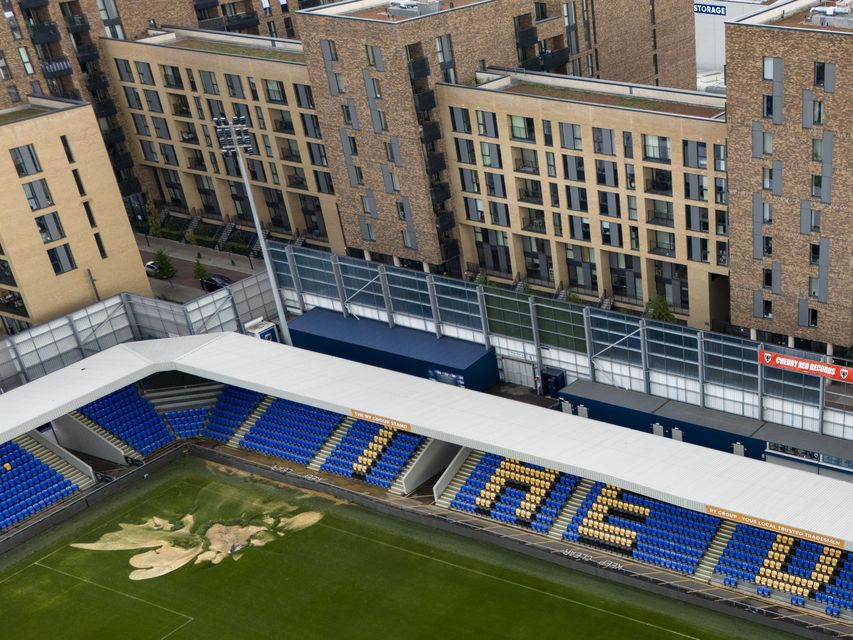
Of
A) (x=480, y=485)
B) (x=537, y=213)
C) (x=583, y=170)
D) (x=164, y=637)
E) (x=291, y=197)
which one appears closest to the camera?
(x=164, y=637)

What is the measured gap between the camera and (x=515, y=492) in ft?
232

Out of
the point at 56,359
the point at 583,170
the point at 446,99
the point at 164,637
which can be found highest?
the point at 446,99

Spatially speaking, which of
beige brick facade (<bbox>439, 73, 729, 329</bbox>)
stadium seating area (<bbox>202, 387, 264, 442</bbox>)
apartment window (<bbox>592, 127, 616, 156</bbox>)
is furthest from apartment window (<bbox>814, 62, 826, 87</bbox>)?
stadium seating area (<bbox>202, 387, 264, 442</bbox>)

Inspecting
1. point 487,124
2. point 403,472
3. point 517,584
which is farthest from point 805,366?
point 487,124

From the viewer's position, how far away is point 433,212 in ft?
305

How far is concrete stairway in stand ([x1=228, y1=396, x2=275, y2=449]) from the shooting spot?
8238 cm

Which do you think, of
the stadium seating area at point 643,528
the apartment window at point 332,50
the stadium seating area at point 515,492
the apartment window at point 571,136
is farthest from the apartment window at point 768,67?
Answer: the apartment window at point 332,50

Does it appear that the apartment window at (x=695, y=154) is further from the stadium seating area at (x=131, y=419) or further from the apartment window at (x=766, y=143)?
the stadium seating area at (x=131, y=419)

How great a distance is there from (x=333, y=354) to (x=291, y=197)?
90.0 ft

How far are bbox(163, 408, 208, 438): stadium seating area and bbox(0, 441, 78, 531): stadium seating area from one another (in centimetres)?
881

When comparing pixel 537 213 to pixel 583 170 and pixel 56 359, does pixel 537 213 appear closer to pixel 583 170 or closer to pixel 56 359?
pixel 583 170

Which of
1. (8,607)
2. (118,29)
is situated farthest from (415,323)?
(118,29)

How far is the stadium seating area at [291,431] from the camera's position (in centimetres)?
7931

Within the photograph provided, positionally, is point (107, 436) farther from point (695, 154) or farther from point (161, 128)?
point (695, 154)
